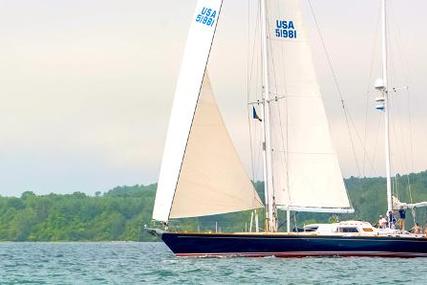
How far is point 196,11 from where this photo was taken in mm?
62281

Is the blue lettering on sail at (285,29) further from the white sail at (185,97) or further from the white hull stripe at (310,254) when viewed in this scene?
the white hull stripe at (310,254)

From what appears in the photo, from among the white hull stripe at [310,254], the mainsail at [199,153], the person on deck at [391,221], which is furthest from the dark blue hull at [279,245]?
the person on deck at [391,221]

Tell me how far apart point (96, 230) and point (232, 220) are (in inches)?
1641

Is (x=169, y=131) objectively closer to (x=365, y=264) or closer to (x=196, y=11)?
(x=196, y=11)

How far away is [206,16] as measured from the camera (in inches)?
2446

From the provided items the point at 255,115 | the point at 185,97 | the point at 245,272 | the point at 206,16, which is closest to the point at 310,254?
the point at 255,115

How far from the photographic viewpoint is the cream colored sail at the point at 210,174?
199 ft

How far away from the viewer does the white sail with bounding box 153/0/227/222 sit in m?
60.5

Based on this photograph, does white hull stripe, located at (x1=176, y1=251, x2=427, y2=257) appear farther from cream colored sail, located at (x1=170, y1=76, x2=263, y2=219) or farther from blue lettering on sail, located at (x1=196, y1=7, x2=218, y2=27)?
blue lettering on sail, located at (x1=196, y1=7, x2=218, y2=27)

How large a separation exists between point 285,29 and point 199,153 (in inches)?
308

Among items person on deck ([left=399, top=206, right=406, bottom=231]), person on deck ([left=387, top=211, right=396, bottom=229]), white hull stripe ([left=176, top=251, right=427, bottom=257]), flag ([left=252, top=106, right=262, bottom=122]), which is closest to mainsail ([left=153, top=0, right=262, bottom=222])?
flag ([left=252, top=106, right=262, bottom=122])

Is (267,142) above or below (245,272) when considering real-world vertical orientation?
above

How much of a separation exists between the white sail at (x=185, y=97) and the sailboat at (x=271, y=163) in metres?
0.05

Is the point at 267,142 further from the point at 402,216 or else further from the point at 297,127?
the point at 402,216
